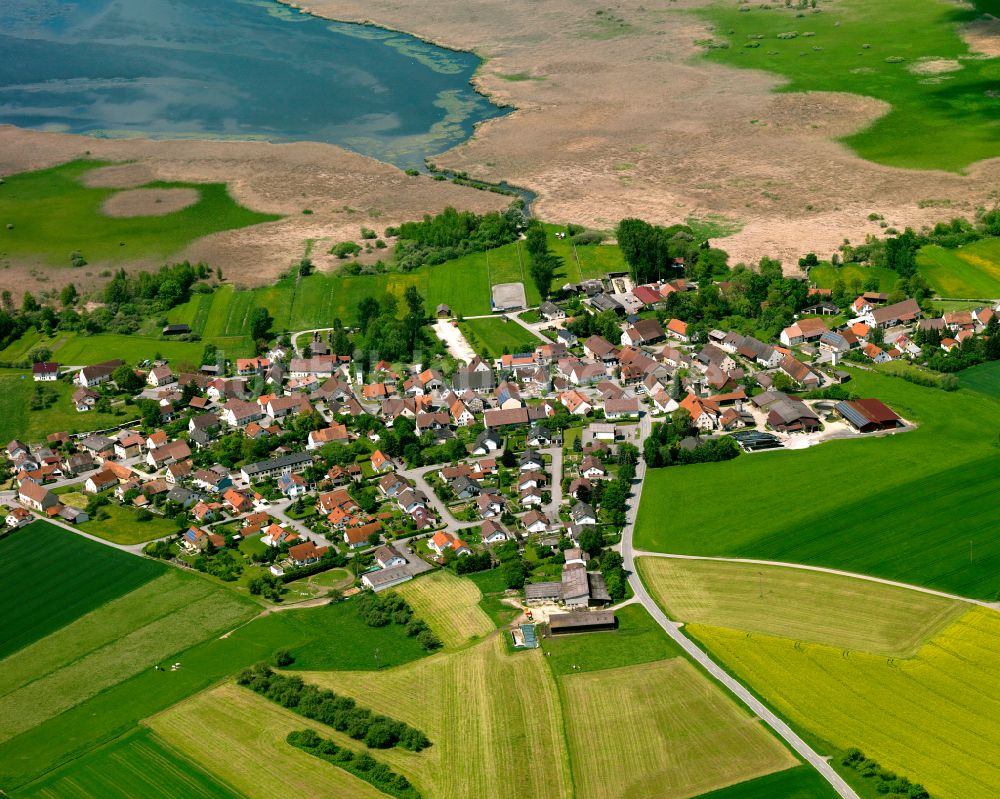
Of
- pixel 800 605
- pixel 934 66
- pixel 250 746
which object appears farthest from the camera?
pixel 934 66

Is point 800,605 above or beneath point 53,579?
above

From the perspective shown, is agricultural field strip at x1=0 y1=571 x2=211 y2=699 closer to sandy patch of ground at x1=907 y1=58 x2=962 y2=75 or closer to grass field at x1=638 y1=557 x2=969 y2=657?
grass field at x1=638 y1=557 x2=969 y2=657

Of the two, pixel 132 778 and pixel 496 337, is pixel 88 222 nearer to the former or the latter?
pixel 496 337

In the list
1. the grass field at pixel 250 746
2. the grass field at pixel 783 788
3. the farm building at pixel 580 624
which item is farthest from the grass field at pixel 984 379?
the grass field at pixel 250 746

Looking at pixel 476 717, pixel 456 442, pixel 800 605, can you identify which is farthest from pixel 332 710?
pixel 456 442

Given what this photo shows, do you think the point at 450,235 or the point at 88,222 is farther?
the point at 88,222

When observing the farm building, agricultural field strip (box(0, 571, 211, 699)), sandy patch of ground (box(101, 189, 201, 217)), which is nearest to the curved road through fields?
the farm building
